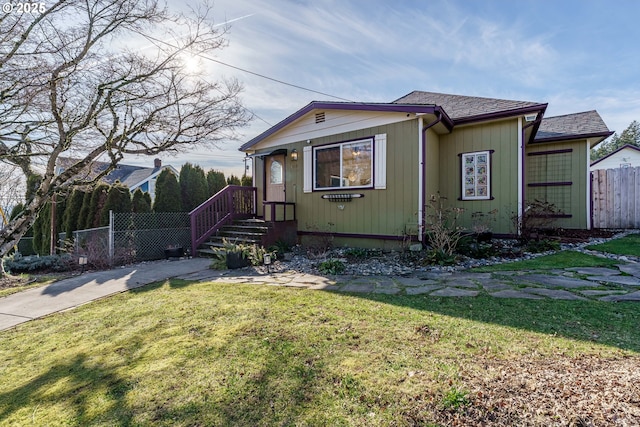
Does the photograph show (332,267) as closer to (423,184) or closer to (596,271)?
(423,184)

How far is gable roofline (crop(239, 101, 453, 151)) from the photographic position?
21.2 feet

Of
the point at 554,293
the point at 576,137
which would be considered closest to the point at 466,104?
the point at 576,137

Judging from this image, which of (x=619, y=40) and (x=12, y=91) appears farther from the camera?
(x=619, y=40)

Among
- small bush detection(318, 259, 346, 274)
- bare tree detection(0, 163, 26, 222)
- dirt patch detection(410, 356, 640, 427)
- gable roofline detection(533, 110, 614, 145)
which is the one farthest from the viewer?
gable roofline detection(533, 110, 614, 145)

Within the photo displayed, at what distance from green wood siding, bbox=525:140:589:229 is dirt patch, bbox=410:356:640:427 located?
824cm

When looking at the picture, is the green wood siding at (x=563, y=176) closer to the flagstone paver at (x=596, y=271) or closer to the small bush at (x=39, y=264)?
the flagstone paver at (x=596, y=271)

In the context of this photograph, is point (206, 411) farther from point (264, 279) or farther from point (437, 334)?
point (264, 279)

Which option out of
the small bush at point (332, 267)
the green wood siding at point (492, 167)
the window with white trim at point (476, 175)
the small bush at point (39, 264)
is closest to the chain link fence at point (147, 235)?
the small bush at point (39, 264)

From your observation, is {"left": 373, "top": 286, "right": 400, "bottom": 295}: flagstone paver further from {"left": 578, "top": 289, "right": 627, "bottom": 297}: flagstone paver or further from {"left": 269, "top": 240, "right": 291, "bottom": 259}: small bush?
{"left": 269, "top": 240, "right": 291, "bottom": 259}: small bush

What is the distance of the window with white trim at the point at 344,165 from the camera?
746cm

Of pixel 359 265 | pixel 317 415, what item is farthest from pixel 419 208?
pixel 317 415

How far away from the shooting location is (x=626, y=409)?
1421 mm

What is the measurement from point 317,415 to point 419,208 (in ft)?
18.5

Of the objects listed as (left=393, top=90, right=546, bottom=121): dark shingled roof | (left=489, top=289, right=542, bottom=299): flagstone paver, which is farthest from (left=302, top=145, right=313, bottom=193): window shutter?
(left=489, top=289, right=542, bottom=299): flagstone paver
